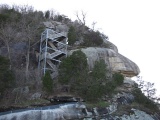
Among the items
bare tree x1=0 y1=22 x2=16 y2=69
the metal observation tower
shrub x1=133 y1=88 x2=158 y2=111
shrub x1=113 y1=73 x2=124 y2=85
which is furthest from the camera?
the metal observation tower

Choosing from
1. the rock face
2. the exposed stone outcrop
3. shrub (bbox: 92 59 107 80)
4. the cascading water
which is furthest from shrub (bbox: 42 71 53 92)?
the exposed stone outcrop

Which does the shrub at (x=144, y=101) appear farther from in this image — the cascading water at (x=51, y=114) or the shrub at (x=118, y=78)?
the cascading water at (x=51, y=114)

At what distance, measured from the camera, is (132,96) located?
29.7m

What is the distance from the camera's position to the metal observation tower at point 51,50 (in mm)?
30808

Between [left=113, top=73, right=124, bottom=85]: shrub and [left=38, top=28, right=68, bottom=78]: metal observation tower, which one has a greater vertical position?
[left=38, top=28, right=68, bottom=78]: metal observation tower

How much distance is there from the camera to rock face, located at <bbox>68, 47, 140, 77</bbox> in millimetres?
33406

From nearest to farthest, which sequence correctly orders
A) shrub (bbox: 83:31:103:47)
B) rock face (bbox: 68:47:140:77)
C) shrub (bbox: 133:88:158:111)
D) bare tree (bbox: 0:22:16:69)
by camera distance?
shrub (bbox: 133:88:158:111)
bare tree (bbox: 0:22:16:69)
rock face (bbox: 68:47:140:77)
shrub (bbox: 83:31:103:47)

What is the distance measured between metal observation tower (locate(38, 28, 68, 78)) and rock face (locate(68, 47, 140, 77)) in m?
1.65

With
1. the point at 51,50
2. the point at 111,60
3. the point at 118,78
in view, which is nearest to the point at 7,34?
the point at 51,50

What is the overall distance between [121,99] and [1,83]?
40.3 feet

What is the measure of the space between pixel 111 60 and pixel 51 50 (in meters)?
7.72

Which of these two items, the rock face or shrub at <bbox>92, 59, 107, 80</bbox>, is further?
the rock face

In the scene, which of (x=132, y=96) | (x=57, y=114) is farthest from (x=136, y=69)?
(x=57, y=114)

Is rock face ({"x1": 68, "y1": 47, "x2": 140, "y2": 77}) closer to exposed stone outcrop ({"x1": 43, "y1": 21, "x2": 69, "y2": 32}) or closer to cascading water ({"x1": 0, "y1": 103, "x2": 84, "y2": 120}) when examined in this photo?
exposed stone outcrop ({"x1": 43, "y1": 21, "x2": 69, "y2": 32})
